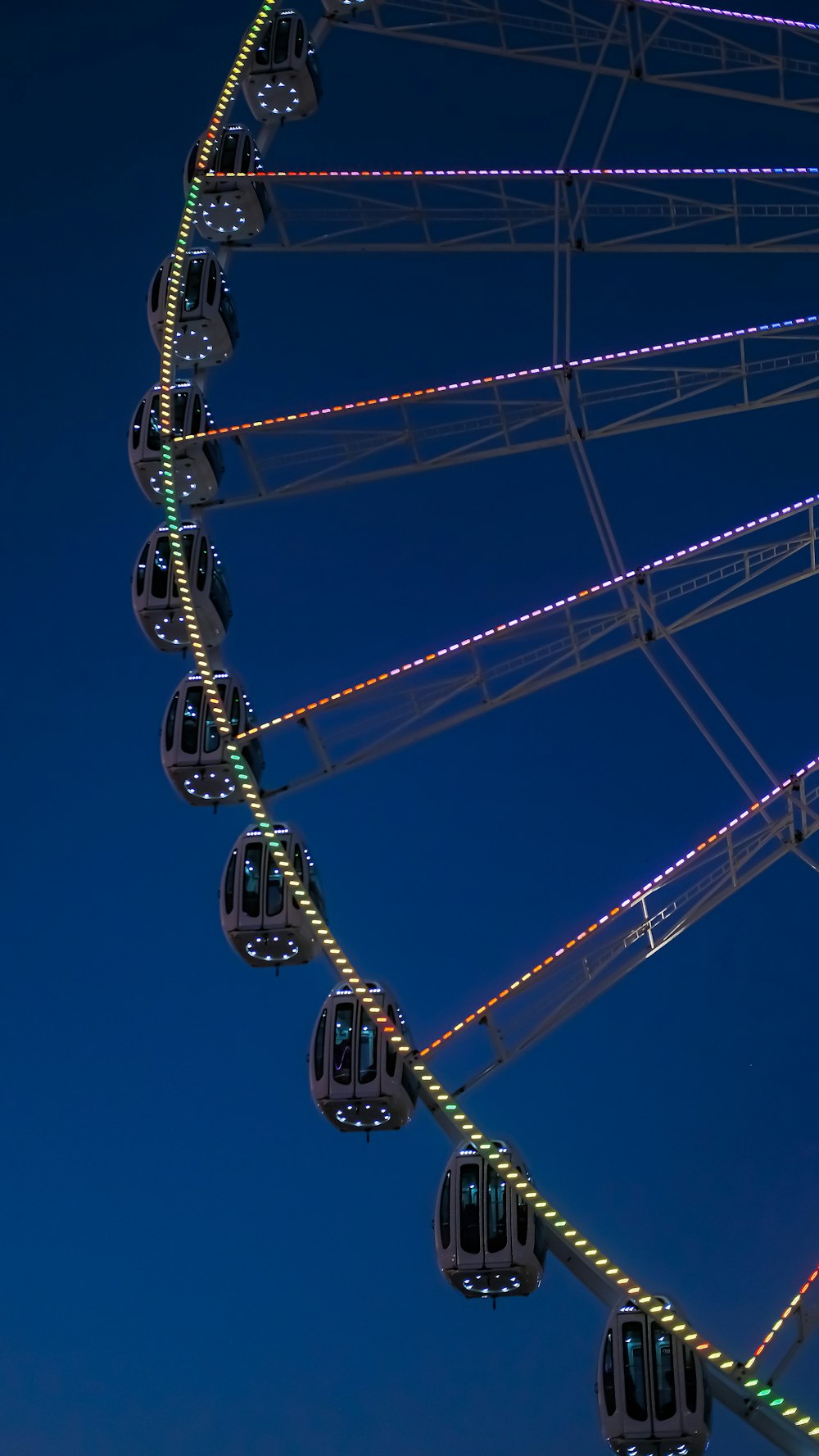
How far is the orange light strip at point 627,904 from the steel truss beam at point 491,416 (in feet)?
12.5

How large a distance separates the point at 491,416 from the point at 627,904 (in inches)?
214

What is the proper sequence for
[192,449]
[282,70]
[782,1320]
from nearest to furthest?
[782,1320] < [192,449] < [282,70]

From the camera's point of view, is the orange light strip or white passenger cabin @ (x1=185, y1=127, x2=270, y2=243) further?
white passenger cabin @ (x1=185, y1=127, x2=270, y2=243)

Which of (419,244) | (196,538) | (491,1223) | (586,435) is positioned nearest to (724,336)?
Answer: (586,435)

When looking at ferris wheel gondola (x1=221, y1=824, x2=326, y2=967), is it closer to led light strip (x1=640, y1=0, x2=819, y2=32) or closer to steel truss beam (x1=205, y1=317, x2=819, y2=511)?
steel truss beam (x1=205, y1=317, x2=819, y2=511)

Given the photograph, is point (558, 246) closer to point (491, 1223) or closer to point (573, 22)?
point (573, 22)

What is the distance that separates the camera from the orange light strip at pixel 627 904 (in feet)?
45.5

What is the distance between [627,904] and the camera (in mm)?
13875

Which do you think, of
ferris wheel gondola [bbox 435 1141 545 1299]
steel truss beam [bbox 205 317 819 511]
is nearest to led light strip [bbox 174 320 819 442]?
steel truss beam [bbox 205 317 819 511]

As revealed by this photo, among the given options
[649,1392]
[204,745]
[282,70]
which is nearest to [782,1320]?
[649,1392]

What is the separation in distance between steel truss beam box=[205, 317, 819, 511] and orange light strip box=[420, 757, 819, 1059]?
380cm

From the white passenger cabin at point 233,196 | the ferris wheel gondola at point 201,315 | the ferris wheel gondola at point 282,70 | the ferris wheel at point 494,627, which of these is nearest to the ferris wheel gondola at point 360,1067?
the ferris wheel at point 494,627

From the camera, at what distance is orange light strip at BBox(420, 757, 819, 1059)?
13859mm

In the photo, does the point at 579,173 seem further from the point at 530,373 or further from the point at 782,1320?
the point at 782,1320
